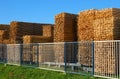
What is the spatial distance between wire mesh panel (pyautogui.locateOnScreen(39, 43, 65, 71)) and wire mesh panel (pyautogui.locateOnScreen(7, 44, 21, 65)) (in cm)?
381

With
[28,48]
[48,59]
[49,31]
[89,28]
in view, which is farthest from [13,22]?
[89,28]

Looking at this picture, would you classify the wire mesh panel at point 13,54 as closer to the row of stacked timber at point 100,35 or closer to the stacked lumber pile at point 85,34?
the stacked lumber pile at point 85,34

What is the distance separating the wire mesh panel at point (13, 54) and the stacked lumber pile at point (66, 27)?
445cm

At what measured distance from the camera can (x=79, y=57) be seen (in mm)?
20094

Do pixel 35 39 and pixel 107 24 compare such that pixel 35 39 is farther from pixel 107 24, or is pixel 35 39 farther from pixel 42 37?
pixel 107 24

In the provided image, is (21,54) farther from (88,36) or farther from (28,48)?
(88,36)

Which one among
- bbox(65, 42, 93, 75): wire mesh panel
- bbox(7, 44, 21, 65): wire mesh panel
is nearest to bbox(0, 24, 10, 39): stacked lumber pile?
bbox(7, 44, 21, 65): wire mesh panel

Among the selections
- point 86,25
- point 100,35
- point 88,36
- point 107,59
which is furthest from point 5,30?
point 107,59

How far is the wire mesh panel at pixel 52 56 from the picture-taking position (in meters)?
21.1

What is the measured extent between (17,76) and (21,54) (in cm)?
402

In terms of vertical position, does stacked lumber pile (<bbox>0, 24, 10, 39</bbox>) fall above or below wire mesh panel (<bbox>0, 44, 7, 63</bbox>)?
above

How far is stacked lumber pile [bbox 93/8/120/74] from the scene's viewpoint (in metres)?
17.0

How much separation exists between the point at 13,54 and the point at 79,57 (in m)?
8.77

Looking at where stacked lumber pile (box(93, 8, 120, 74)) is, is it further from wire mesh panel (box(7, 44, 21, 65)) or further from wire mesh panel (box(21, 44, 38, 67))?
wire mesh panel (box(7, 44, 21, 65))
